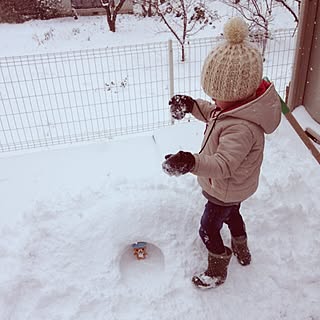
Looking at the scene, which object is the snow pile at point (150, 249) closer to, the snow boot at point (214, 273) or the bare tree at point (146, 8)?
the snow boot at point (214, 273)

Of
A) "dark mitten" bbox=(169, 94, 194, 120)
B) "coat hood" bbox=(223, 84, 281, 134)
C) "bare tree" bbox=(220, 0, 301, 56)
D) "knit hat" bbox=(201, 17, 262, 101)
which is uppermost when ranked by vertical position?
"knit hat" bbox=(201, 17, 262, 101)

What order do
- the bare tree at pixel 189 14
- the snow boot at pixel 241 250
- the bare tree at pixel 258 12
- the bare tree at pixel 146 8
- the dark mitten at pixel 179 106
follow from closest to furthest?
the dark mitten at pixel 179 106 < the snow boot at pixel 241 250 < the bare tree at pixel 258 12 < the bare tree at pixel 189 14 < the bare tree at pixel 146 8

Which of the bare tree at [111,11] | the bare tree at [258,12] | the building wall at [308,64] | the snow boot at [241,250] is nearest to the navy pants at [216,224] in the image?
the snow boot at [241,250]

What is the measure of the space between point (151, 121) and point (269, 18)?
5408mm

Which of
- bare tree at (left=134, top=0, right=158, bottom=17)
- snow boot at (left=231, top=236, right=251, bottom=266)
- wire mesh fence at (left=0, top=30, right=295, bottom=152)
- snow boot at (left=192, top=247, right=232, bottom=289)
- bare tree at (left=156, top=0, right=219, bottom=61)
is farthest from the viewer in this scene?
bare tree at (left=134, top=0, right=158, bottom=17)

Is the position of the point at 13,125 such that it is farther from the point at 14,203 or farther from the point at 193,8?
the point at 193,8

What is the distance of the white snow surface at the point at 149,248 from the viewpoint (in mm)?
2305

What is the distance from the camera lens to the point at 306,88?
416 cm

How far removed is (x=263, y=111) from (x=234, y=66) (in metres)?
0.25

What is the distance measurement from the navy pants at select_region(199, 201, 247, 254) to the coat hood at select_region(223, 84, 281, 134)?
54 cm

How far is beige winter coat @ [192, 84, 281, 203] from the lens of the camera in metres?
1.72

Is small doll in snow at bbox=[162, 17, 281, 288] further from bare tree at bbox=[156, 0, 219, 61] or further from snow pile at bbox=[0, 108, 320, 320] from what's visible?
bare tree at bbox=[156, 0, 219, 61]

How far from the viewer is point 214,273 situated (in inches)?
92.4

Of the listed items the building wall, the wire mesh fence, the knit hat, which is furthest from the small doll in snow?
the wire mesh fence
